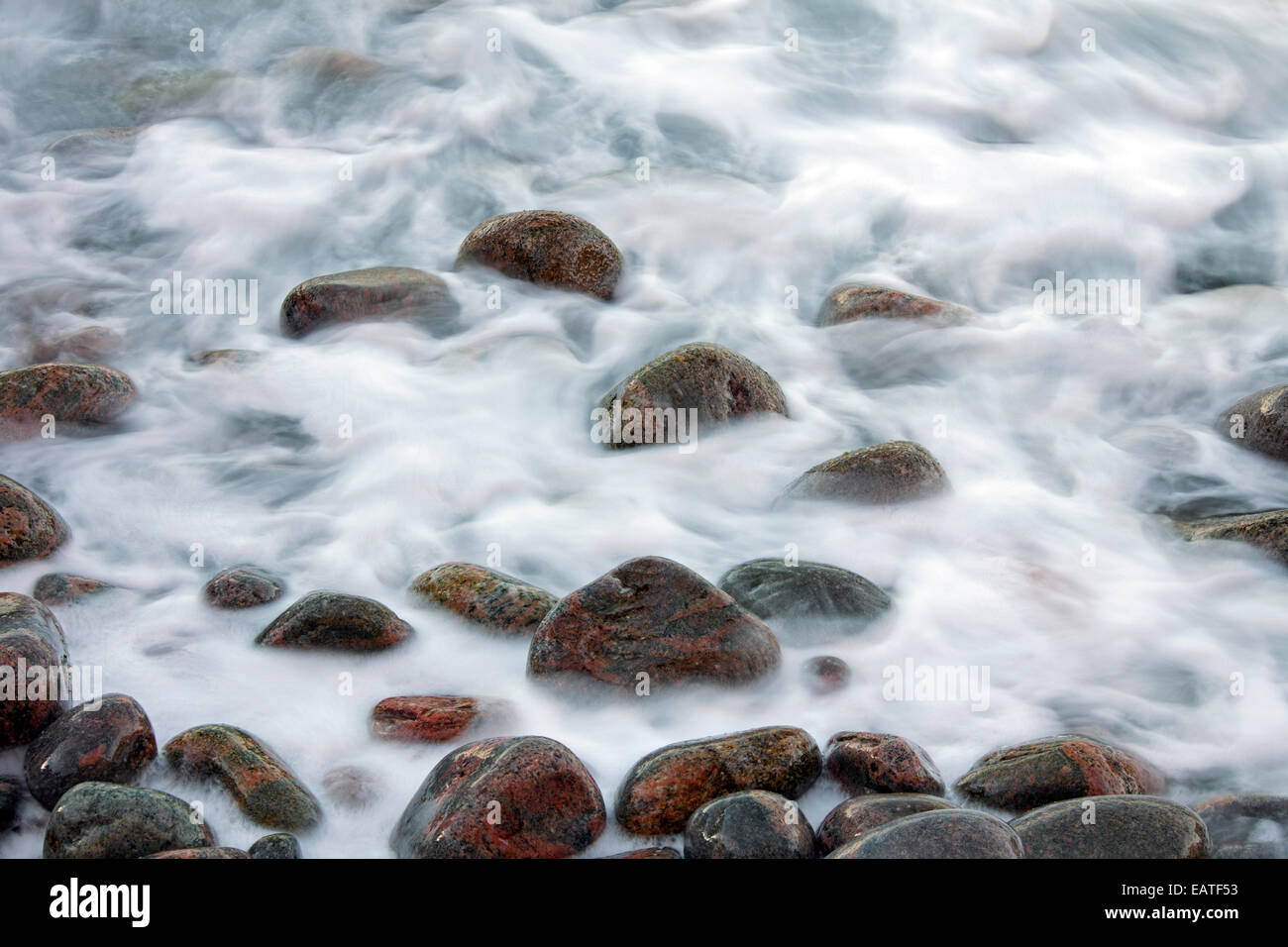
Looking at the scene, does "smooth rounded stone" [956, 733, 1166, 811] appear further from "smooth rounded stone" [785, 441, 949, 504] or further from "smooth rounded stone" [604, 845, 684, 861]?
"smooth rounded stone" [785, 441, 949, 504]

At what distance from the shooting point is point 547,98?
31.3 ft

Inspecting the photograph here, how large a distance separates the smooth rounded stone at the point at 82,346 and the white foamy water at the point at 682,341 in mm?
97

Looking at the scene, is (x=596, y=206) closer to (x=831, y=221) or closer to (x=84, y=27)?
(x=831, y=221)

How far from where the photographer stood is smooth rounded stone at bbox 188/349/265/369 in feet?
21.0

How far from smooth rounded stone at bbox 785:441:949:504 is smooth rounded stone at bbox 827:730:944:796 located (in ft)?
5.73

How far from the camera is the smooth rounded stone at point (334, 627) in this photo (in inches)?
163

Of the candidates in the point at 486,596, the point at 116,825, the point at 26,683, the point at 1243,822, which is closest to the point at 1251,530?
the point at 1243,822

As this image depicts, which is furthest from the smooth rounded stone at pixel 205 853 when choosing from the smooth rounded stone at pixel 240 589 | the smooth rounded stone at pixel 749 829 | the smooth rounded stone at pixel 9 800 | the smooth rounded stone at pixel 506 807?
the smooth rounded stone at pixel 240 589

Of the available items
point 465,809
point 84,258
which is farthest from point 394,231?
point 465,809

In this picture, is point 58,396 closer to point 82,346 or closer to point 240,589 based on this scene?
point 82,346

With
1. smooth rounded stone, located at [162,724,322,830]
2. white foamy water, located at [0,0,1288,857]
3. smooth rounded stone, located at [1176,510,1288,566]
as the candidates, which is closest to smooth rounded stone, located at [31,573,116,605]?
white foamy water, located at [0,0,1288,857]

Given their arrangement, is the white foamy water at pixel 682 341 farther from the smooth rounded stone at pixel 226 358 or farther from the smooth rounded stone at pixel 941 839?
the smooth rounded stone at pixel 941 839

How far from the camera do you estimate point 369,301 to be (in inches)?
266

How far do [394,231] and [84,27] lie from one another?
15.6 feet
